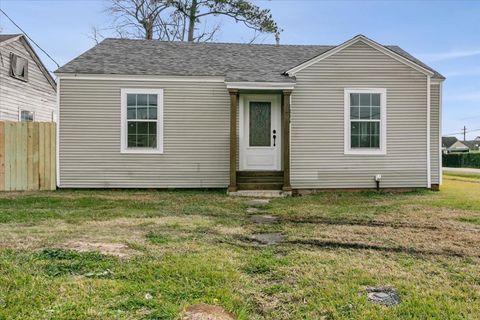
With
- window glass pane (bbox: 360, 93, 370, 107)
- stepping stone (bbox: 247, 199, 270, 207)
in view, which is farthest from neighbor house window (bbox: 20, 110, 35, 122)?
window glass pane (bbox: 360, 93, 370, 107)

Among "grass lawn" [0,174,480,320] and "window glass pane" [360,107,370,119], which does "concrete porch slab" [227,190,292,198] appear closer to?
"grass lawn" [0,174,480,320]

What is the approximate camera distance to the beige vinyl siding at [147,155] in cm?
1023

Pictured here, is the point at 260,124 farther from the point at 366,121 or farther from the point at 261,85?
the point at 366,121

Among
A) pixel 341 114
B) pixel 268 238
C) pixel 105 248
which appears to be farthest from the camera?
pixel 341 114

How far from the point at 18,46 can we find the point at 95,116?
8.45 metres

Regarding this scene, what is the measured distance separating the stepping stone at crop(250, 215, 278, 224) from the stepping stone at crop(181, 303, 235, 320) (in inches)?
135

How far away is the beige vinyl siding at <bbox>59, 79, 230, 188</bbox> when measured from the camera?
10227mm

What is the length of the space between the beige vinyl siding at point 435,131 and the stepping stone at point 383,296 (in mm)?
8604

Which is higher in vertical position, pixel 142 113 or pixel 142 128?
pixel 142 113

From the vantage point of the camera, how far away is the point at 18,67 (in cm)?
1562

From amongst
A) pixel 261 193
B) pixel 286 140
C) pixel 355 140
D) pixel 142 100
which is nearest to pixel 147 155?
pixel 142 100

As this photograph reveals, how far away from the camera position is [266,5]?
20.4 meters

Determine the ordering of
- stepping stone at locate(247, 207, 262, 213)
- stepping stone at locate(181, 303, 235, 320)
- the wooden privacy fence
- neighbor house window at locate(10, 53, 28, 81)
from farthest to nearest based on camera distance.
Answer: neighbor house window at locate(10, 53, 28, 81)
the wooden privacy fence
stepping stone at locate(247, 207, 262, 213)
stepping stone at locate(181, 303, 235, 320)

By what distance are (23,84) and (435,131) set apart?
1527cm
